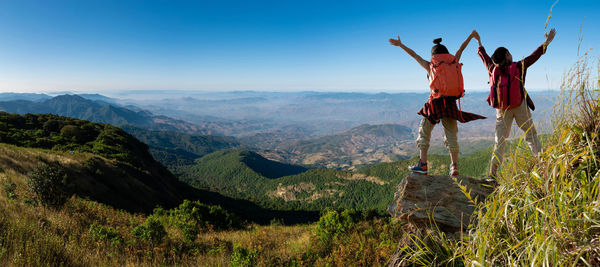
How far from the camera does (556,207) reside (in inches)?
81.7

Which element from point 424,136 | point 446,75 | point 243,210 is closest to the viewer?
point 446,75

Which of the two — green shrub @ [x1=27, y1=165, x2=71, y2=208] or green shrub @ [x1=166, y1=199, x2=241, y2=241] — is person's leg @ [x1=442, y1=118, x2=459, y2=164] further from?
green shrub @ [x1=27, y1=165, x2=71, y2=208]

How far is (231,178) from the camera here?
5891 inches

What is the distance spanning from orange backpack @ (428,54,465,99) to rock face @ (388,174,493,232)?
1787 mm

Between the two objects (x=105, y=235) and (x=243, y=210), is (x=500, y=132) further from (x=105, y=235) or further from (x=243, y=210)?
(x=243, y=210)

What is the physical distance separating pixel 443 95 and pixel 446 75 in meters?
0.40

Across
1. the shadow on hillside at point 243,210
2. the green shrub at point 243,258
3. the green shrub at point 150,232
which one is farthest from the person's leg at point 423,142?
the shadow on hillside at point 243,210

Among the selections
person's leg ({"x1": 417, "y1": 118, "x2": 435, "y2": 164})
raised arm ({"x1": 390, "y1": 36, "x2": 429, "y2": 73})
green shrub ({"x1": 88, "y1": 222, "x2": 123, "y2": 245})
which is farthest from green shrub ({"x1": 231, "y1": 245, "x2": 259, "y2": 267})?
raised arm ({"x1": 390, "y1": 36, "x2": 429, "y2": 73})

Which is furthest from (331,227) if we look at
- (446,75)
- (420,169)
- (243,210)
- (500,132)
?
(243,210)

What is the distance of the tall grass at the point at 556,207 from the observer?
1.80 meters

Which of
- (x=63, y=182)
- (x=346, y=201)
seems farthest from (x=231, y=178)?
(x=63, y=182)

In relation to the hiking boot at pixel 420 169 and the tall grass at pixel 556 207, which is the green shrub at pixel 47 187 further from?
the hiking boot at pixel 420 169

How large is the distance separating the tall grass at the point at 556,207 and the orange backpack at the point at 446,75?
217 centimetres

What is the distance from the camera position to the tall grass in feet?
5.91
